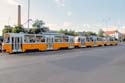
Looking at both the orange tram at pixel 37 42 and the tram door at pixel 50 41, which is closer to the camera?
the orange tram at pixel 37 42

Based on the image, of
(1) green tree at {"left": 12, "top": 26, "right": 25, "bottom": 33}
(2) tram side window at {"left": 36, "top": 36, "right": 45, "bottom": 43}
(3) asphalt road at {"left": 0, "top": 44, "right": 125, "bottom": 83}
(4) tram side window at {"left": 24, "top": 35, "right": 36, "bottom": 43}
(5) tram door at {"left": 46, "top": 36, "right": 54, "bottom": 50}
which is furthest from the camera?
(1) green tree at {"left": 12, "top": 26, "right": 25, "bottom": 33}

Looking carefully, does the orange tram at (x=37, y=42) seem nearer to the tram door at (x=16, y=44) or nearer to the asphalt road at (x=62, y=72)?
the tram door at (x=16, y=44)

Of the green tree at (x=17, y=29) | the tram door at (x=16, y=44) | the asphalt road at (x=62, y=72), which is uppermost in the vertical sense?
the green tree at (x=17, y=29)

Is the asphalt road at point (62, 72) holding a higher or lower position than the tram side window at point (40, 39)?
lower

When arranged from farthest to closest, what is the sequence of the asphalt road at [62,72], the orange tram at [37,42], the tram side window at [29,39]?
1. the tram side window at [29,39]
2. the orange tram at [37,42]
3. the asphalt road at [62,72]

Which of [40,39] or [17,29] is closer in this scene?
[40,39]

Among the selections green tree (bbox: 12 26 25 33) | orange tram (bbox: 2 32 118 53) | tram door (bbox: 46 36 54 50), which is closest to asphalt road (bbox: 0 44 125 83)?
orange tram (bbox: 2 32 118 53)

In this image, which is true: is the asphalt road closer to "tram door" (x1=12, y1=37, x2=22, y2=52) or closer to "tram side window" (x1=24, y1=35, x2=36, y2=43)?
"tram door" (x1=12, y1=37, x2=22, y2=52)

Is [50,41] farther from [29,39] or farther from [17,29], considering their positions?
[17,29]

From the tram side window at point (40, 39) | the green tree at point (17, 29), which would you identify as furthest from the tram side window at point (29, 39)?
the green tree at point (17, 29)

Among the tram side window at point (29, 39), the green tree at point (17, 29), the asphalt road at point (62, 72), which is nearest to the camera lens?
the asphalt road at point (62, 72)

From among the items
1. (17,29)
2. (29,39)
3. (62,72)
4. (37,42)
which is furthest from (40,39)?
(17,29)

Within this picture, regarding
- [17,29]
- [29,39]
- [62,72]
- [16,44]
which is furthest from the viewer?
[17,29]

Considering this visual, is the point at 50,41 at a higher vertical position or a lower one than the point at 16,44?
higher
